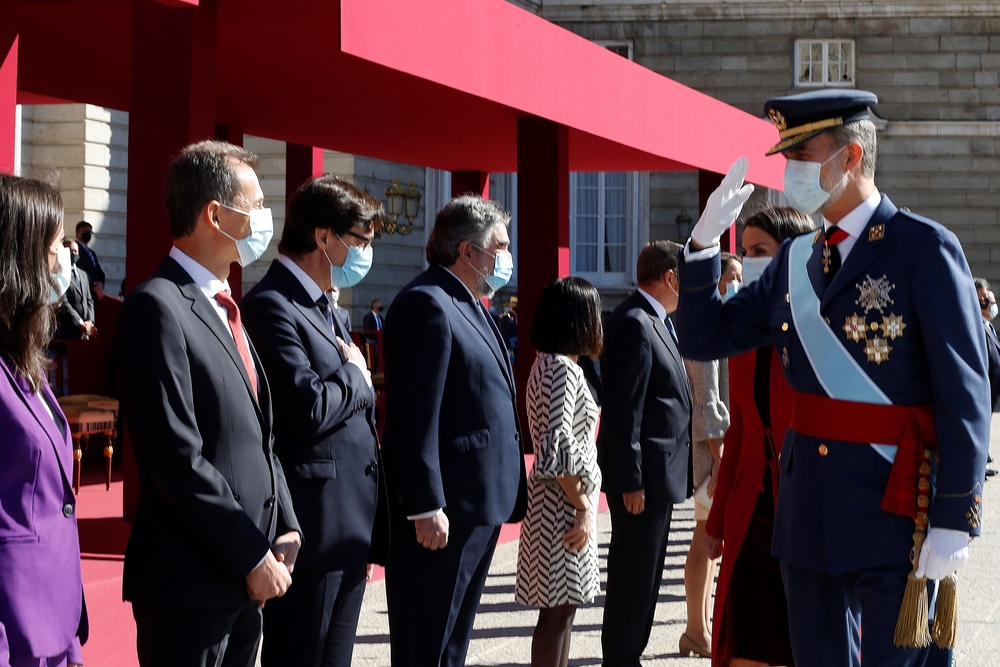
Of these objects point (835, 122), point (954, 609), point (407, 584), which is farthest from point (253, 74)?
point (954, 609)

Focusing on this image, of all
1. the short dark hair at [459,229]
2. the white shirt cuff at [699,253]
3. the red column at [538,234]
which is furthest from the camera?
the red column at [538,234]

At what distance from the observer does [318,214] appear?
3.38 metres

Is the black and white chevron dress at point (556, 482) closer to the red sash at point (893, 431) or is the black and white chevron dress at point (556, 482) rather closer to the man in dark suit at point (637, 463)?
the man in dark suit at point (637, 463)

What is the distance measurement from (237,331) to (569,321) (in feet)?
5.45

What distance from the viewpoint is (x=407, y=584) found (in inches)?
140

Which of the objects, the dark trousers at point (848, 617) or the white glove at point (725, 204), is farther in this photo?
the white glove at point (725, 204)

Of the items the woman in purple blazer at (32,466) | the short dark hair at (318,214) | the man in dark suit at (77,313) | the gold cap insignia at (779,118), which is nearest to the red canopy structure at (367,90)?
the man in dark suit at (77,313)

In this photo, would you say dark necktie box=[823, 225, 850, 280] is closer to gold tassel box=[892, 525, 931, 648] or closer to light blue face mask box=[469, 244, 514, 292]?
gold tassel box=[892, 525, 931, 648]

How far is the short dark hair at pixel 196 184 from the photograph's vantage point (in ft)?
9.09

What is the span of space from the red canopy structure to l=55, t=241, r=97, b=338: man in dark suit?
1410mm

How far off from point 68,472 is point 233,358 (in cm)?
45

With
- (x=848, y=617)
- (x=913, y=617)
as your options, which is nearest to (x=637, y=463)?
(x=848, y=617)

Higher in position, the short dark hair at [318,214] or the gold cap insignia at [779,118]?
the gold cap insignia at [779,118]

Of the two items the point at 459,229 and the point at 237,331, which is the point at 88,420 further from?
the point at 237,331
